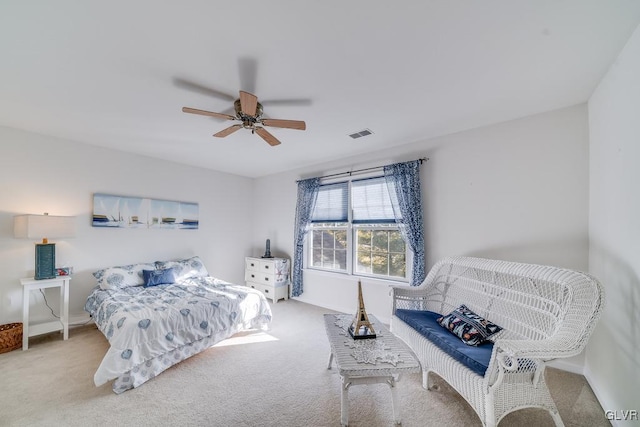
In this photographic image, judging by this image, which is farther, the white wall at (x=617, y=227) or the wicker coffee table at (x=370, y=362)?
the wicker coffee table at (x=370, y=362)

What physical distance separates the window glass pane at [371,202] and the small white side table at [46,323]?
386 centimetres

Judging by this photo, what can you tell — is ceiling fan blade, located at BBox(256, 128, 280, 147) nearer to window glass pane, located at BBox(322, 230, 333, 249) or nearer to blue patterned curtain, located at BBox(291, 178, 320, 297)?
blue patterned curtain, located at BBox(291, 178, 320, 297)

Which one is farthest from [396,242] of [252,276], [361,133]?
[252,276]

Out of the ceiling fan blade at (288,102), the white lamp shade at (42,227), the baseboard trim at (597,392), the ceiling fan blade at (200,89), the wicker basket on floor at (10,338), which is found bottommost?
the baseboard trim at (597,392)

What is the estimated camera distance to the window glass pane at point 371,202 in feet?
12.3

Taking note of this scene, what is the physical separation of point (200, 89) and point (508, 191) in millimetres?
3193

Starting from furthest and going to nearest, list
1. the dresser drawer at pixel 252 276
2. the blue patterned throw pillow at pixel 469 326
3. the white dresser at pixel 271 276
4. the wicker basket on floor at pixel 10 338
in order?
the dresser drawer at pixel 252 276
the white dresser at pixel 271 276
the wicker basket on floor at pixel 10 338
the blue patterned throw pillow at pixel 469 326

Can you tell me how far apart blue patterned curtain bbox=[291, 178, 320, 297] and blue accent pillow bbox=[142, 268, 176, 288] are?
1927 mm

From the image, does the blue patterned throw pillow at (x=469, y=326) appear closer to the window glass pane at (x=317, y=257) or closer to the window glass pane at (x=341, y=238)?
the window glass pane at (x=341, y=238)

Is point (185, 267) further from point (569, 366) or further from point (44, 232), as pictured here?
point (569, 366)

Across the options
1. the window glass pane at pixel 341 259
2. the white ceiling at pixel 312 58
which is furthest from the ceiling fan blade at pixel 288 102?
the window glass pane at pixel 341 259

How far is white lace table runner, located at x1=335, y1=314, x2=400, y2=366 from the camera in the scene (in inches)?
69.9

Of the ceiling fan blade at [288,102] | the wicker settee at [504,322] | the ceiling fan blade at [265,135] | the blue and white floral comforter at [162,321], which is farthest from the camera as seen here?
the ceiling fan blade at [265,135]

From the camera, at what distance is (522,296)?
215 cm
